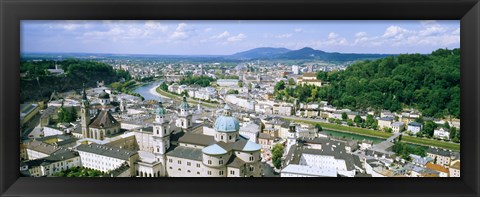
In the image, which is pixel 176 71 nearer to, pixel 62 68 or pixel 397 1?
pixel 62 68

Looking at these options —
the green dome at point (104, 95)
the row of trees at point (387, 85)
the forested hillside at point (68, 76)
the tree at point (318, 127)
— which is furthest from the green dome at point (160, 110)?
the tree at point (318, 127)

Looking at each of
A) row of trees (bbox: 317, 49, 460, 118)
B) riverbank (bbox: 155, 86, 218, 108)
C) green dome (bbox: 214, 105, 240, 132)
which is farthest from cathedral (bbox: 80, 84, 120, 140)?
row of trees (bbox: 317, 49, 460, 118)

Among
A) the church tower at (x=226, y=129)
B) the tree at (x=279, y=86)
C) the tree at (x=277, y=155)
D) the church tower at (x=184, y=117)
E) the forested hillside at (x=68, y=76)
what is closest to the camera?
the forested hillside at (x=68, y=76)

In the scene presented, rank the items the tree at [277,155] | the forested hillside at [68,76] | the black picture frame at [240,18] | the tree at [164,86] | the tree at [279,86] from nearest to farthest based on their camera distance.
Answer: the black picture frame at [240,18] → the forested hillside at [68,76] → the tree at [277,155] → the tree at [164,86] → the tree at [279,86]

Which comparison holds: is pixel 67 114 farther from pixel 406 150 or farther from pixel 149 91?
pixel 406 150

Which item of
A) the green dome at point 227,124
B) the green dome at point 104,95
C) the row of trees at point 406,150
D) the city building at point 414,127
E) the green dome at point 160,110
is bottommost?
the row of trees at point 406,150

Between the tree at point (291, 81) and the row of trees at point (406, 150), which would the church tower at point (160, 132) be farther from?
the row of trees at point (406, 150)
